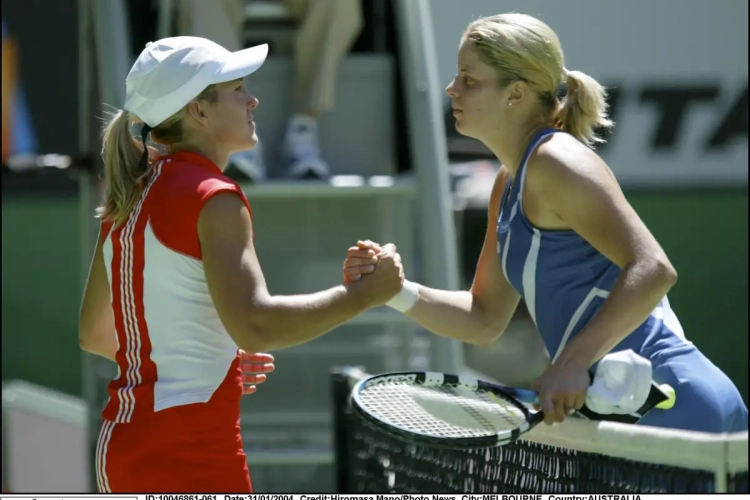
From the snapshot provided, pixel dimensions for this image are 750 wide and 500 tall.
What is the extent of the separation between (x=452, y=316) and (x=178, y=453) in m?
0.83

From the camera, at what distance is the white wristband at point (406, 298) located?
2.79 m

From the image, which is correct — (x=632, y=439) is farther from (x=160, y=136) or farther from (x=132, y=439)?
(x=160, y=136)

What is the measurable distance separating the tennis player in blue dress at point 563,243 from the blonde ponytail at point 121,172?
447mm

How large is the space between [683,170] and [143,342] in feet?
27.4

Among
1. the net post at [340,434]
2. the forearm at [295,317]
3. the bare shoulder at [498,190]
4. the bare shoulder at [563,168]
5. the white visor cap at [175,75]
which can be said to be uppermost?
the white visor cap at [175,75]

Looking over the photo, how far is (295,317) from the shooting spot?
220 cm

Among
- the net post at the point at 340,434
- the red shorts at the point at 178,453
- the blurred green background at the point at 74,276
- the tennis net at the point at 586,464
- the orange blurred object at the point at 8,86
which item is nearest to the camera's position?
the tennis net at the point at 586,464

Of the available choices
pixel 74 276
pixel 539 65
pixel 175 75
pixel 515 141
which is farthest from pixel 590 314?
pixel 74 276

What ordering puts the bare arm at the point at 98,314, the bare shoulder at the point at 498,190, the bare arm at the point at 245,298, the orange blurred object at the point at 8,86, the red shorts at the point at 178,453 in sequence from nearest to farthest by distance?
the bare arm at the point at 245,298 < the red shorts at the point at 178,453 < the bare arm at the point at 98,314 < the bare shoulder at the point at 498,190 < the orange blurred object at the point at 8,86

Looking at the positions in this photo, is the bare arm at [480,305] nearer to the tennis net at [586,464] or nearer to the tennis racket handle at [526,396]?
the tennis net at [586,464]

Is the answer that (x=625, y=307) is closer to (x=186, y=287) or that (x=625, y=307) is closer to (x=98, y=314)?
(x=186, y=287)

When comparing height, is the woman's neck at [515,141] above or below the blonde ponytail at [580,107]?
below

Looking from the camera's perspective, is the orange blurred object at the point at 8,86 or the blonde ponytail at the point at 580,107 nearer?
the blonde ponytail at the point at 580,107

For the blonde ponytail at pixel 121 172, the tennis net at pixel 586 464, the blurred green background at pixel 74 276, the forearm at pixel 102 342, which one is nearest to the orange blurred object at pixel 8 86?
the blurred green background at pixel 74 276
